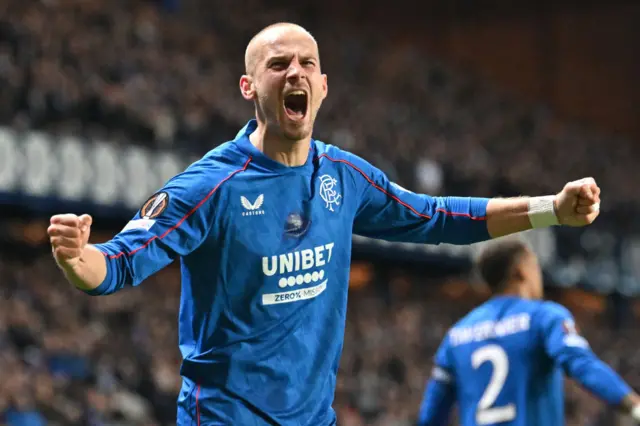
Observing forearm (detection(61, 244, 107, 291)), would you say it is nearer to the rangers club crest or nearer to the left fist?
the rangers club crest

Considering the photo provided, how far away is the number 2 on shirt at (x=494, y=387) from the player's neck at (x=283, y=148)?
6.15 ft

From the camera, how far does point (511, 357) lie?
16.2 ft

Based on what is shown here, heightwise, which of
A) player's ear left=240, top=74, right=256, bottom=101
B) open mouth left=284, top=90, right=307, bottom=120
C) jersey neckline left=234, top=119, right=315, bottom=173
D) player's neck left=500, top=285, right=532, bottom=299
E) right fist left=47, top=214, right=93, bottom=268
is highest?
player's ear left=240, top=74, right=256, bottom=101

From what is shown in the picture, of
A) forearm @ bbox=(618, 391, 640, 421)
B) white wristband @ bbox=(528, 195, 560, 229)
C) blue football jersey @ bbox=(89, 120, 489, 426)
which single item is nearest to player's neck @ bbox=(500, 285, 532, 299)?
forearm @ bbox=(618, 391, 640, 421)

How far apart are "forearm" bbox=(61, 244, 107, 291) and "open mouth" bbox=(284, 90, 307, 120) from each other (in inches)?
33.9

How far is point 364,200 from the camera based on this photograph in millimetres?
3697

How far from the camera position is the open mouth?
346cm

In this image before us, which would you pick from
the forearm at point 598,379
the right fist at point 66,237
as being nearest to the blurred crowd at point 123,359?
the forearm at point 598,379

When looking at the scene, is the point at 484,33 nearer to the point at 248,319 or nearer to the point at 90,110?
the point at 90,110

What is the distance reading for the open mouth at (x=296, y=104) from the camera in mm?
3465

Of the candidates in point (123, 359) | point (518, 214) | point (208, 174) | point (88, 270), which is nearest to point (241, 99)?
point (123, 359)

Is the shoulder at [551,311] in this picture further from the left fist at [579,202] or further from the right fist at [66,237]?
the right fist at [66,237]

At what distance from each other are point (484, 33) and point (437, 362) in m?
22.4

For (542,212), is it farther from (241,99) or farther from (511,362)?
(241,99)
